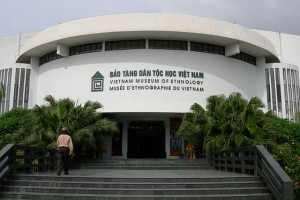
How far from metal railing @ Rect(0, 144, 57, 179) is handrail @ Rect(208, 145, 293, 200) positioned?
265 inches

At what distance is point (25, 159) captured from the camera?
36.2 feet

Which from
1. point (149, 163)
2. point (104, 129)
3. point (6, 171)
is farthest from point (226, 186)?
point (104, 129)

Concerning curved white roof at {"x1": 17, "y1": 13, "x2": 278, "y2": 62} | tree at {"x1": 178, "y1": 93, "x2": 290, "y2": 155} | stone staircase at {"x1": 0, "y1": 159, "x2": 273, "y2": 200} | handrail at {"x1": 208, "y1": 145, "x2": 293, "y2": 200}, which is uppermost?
curved white roof at {"x1": 17, "y1": 13, "x2": 278, "y2": 62}

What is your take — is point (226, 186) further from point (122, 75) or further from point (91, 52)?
point (91, 52)

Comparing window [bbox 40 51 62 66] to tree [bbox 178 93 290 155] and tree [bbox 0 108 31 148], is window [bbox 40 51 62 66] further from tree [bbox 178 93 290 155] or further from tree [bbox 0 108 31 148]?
tree [bbox 178 93 290 155]

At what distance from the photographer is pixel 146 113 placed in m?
21.4

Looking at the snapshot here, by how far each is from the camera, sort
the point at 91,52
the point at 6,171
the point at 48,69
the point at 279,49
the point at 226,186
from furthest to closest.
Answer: the point at 279,49 < the point at 48,69 < the point at 91,52 < the point at 6,171 < the point at 226,186

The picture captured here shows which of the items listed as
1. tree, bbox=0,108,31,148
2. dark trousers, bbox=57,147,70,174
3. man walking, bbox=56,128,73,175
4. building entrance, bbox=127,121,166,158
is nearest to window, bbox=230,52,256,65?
building entrance, bbox=127,121,166,158

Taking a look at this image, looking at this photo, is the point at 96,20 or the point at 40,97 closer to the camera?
the point at 96,20

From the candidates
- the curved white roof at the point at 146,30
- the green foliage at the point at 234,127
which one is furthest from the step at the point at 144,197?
the curved white roof at the point at 146,30

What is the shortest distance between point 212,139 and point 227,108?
1897mm

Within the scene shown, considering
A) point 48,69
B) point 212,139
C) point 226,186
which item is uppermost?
point 48,69

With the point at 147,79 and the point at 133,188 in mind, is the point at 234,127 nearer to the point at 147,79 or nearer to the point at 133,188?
the point at 133,188

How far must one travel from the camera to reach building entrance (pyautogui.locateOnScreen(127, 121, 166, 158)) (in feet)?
74.5
